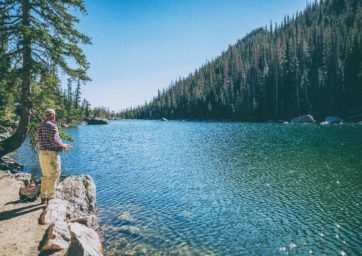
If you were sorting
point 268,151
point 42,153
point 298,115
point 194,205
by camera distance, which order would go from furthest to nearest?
point 298,115, point 268,151, point 194,205, point 42,153

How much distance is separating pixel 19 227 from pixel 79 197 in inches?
162

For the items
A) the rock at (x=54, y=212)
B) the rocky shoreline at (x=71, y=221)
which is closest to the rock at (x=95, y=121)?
the rocky shoreline at (x=71, y=221)

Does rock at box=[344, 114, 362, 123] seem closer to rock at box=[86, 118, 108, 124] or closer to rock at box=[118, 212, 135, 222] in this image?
rock at box=[118, 212, 135, 222]

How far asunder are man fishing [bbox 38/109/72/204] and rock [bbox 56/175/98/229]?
6.55 feet

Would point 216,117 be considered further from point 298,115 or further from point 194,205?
point 194,205

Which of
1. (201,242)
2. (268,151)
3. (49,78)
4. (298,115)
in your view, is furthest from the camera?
(298,115)

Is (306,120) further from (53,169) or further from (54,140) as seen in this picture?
(54,140)

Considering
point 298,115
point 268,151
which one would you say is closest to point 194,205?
point 268,151

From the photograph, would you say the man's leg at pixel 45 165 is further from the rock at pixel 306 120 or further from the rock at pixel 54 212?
the rock at pixel 306 120

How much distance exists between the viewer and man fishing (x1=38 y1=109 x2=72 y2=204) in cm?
1012

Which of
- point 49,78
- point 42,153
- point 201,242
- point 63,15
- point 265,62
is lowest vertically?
point 201,242

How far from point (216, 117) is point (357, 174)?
10818 cm

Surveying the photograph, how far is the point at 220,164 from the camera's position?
94.1 feet

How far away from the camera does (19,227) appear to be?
9250 mm
